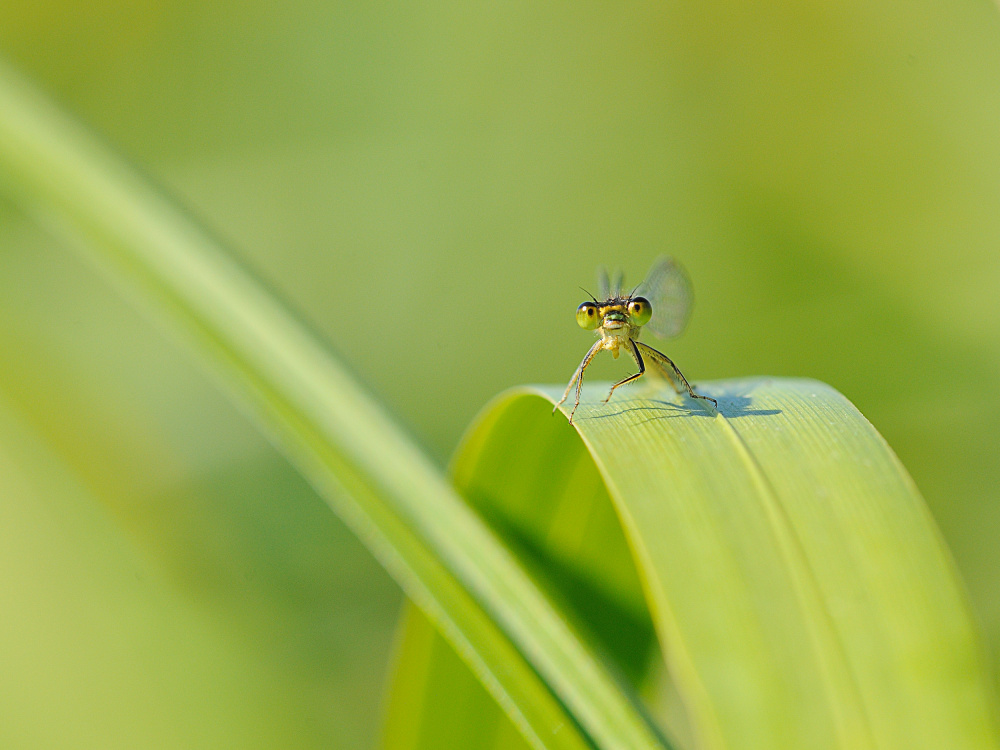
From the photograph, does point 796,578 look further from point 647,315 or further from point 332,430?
point 647,315

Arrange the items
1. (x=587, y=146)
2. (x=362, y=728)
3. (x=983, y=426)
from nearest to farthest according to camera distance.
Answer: (x=362, y=728) < (x=983, y=426) < (x=587, y=146)

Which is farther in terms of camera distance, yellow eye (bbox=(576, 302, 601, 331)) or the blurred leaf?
yellow eye (bbox=(576, 302, 601, 331))

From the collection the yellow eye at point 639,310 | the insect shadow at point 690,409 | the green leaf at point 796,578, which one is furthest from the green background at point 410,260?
the green leaf at point 796,578

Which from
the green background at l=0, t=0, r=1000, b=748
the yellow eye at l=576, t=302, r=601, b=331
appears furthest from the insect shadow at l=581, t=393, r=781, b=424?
the green background at l=0, t=0, r=1000, b=748

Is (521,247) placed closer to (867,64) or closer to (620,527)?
(867,64)

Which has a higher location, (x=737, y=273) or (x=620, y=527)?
(x=620, y=527)

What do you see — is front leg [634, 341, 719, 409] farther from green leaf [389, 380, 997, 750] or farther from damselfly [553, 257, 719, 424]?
green leaf [389, 380, 997, 750]

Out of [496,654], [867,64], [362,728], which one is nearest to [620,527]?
[496,654]
